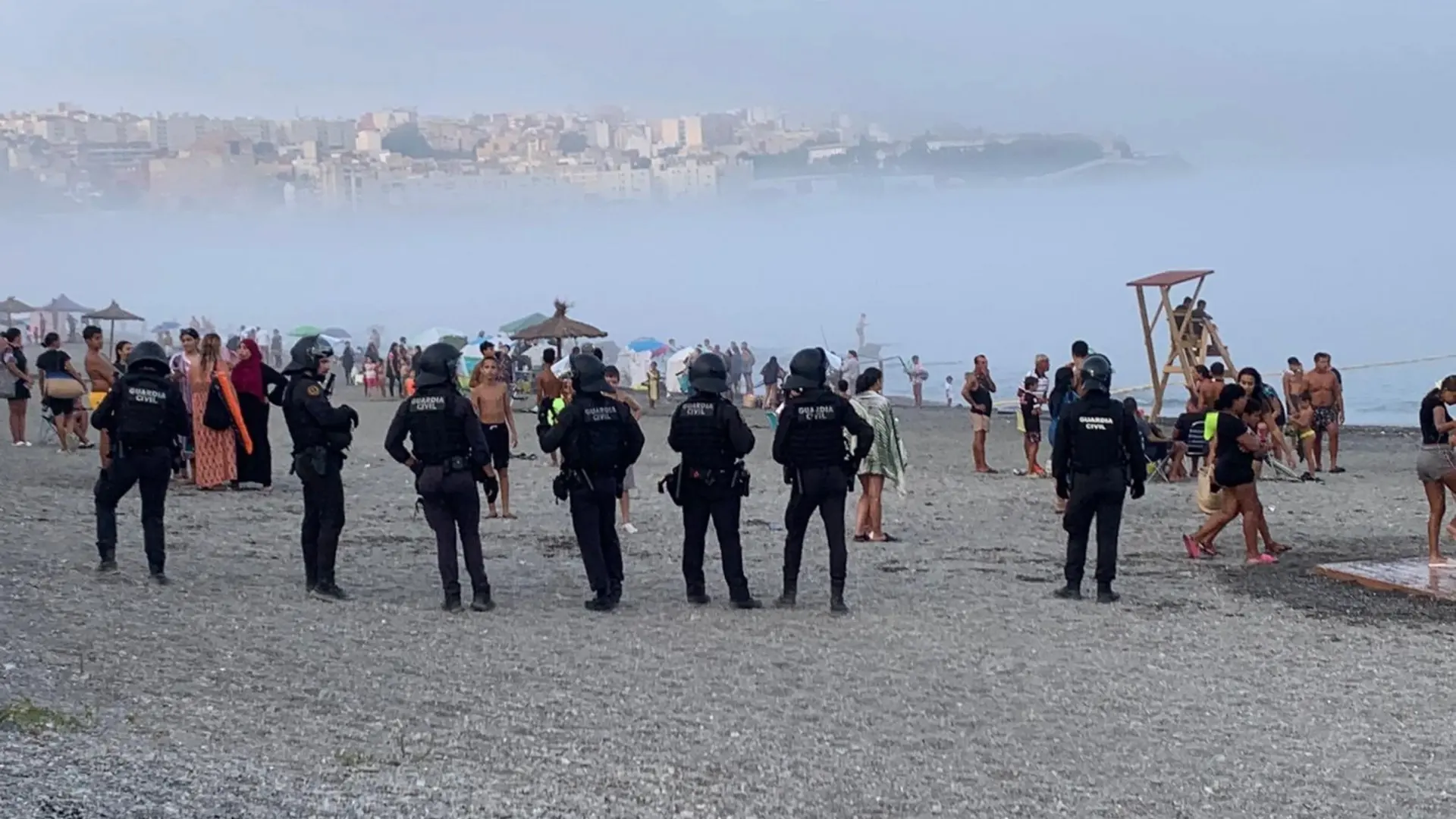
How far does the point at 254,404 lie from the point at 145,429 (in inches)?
224

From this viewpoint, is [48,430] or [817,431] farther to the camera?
[48,430]

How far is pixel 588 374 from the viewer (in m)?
11.2

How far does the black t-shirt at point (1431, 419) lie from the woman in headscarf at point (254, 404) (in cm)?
812

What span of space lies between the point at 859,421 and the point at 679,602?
1.79 meters

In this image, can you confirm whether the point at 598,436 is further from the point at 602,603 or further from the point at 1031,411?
the point at 1031,411

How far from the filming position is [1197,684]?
9500 millimetres

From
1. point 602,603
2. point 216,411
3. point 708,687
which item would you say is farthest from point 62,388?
point 708,687

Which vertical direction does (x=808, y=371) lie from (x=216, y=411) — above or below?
above

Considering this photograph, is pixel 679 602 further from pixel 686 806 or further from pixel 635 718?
pixel 686 806

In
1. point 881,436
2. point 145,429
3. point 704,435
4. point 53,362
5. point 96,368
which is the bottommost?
point 881,436

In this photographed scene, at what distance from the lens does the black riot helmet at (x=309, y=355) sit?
11211mm

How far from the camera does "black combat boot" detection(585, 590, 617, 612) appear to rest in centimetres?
1161

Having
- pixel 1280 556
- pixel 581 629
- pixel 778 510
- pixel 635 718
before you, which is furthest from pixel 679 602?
pixel 778 510

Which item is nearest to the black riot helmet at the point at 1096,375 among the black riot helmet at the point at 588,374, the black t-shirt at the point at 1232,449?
the black t-shirt at the point at 1232,449
